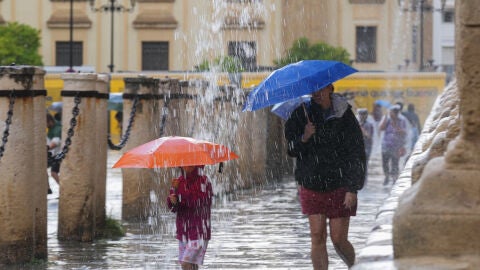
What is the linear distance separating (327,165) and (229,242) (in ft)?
12.6

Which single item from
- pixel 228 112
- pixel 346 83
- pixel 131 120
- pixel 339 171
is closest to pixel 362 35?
pixel 346 83

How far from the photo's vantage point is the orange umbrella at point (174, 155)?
8984 millimetres

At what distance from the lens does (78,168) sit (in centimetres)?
1254

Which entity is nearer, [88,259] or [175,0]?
[88,259]

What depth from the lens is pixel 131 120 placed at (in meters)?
15.1

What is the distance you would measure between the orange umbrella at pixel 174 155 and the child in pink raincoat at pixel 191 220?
0.20m

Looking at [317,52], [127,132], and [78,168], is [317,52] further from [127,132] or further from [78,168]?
[78,168]

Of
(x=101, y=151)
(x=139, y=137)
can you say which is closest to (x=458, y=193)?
(x=101, y=151)

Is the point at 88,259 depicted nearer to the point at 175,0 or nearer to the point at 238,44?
the point at 238,44

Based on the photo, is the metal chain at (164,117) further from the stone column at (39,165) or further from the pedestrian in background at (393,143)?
the pedestrian in background at (393,143)

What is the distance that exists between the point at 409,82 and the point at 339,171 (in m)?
40.4

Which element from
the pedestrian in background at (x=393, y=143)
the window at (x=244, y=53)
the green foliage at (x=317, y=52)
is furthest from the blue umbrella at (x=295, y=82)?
the green foliage at (x=317, y=52)

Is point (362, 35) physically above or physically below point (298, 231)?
above

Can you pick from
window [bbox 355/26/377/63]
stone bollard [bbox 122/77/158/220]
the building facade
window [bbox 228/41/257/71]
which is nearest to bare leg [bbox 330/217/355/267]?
stone bollard [bbox 122/77/158/220]
